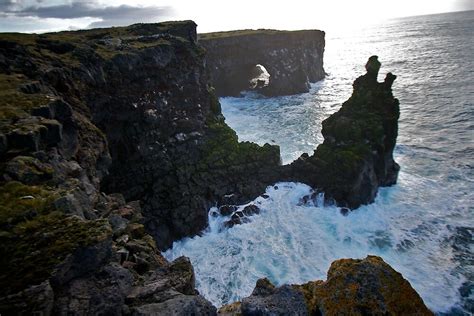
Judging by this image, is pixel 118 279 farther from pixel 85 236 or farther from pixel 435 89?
pixel 435 89

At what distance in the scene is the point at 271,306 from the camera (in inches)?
402

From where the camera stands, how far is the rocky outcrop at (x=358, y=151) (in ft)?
123

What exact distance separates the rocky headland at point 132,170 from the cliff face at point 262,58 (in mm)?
34588

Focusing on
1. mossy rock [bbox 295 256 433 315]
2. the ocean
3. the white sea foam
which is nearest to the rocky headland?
mossy rock [bbox 295 256 433 315]

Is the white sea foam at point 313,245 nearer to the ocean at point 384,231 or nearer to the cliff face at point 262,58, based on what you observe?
the ocean at point 384,231

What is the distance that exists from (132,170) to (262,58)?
59.9 metres

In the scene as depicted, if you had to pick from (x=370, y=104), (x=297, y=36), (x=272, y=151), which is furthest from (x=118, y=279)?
(x=297, y=36)

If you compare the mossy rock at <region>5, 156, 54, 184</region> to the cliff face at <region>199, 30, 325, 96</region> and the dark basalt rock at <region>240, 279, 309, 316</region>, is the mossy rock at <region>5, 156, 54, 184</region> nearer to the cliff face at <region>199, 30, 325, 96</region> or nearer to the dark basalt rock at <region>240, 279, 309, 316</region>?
the dark basalt rock at <region>240, 279, 309, 316</region>

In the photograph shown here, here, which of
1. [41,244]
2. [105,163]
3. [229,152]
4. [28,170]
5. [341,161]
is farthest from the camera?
[229,152]

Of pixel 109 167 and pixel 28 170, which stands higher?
pixel 28 170

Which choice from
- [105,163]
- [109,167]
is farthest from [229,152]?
[105,163]

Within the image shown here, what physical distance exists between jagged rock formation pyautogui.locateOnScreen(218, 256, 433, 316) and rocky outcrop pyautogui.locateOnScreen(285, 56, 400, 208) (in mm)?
28052

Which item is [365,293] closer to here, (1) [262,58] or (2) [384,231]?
(2) [384,231]

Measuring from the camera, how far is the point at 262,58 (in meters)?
87.2
